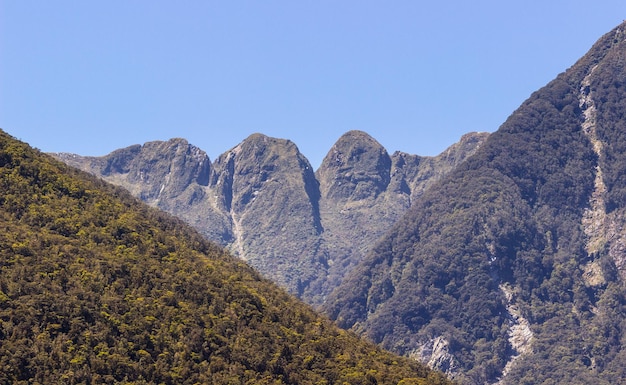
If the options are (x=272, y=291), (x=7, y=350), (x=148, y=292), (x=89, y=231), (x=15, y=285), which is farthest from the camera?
(x=272, y=291)

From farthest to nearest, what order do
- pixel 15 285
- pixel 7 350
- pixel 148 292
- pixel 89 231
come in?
pixel 89 231
pixel 148 292
pixel 15 285
pixel 7 350

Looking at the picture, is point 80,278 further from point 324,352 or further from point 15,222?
point 324,352

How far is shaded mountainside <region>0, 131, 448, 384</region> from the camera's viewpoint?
128 m

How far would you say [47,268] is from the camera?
466ft

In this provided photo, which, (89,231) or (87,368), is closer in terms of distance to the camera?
(87,368)

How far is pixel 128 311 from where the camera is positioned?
5581 inches

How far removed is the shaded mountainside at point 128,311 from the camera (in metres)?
128

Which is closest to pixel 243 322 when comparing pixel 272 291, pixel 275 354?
pixel 275 354

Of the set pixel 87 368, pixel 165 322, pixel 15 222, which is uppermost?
pixel 15 222

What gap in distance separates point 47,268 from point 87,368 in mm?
25127

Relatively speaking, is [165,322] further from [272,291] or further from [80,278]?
[272,291]

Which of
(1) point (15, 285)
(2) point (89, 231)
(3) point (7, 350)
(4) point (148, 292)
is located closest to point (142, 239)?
(2) point (89, 231)

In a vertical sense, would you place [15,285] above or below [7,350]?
above

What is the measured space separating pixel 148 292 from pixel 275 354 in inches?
1002
